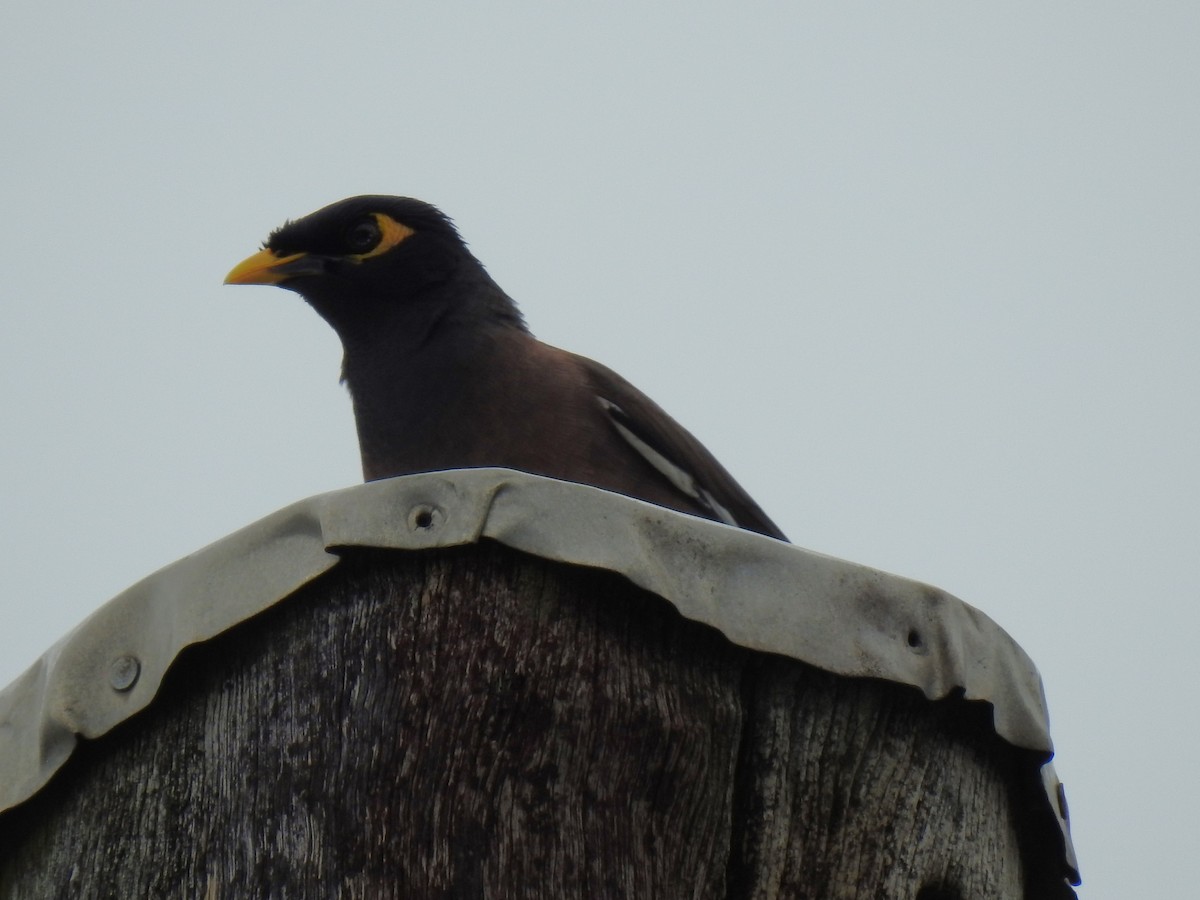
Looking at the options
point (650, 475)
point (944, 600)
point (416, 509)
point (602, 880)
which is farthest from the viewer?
point (650, 475)

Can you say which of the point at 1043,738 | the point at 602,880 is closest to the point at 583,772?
the point at 602,880

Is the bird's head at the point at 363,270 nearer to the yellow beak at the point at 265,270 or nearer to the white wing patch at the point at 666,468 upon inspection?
the yellow beak at the point at 265,270

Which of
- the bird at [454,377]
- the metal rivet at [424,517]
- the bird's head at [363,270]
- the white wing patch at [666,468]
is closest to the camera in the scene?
the metal rivet at [424,517]

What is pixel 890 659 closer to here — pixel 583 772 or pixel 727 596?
pixel 727 596

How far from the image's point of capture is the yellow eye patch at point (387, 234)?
4.64 meters

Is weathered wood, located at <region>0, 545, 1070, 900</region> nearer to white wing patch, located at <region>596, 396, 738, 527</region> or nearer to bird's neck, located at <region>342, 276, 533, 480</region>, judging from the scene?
bird's neck, located at <region>342, 276, 533, 480</region>

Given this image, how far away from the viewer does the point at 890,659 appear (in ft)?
6.85

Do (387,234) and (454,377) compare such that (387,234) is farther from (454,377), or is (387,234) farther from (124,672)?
(124,672)

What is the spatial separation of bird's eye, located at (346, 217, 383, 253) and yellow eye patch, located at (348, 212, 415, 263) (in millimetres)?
13

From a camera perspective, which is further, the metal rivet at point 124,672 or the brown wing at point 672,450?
the brown wing at point 672,450

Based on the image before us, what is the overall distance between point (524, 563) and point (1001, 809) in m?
0.89

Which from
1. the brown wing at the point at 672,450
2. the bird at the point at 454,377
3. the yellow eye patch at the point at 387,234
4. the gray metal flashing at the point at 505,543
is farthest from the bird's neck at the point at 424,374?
the gray metal flashing at the point at 505,543

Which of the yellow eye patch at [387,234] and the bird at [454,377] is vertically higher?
the yellow eye patch at [387,234]

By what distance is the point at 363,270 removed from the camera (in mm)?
4598
